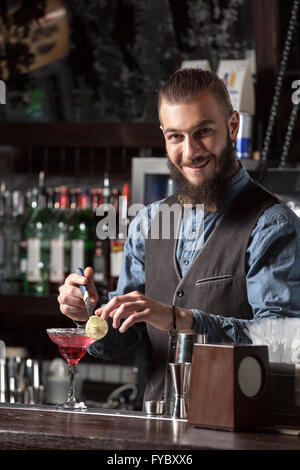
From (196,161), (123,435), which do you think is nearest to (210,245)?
(196,161)

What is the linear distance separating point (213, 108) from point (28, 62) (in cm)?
195

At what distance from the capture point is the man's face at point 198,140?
6.46ft

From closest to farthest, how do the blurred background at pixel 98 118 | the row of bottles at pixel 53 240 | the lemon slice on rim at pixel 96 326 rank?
the lemon slice on rim at pixel 96 326
the blurred background at pixel 98 118
the row of bottles at pixel 53 240

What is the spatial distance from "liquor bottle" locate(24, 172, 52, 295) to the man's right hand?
1572mm

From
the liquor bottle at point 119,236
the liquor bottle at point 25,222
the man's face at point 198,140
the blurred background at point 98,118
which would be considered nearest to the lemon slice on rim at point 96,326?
the man's face at point 198,140

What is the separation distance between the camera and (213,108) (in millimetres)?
1998

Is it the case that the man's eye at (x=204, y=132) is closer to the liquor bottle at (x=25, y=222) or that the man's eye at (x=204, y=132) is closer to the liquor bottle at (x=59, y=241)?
the liquor bottle at (x=59, y=241)

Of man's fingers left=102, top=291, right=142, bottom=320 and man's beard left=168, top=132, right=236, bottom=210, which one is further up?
man's beard left=168, top=132, right=236, bottom=210

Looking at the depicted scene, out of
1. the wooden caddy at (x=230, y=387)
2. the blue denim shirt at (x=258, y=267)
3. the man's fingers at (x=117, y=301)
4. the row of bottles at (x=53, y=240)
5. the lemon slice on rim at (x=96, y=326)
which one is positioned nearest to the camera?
the wooden caddy at (x=230, y=387)

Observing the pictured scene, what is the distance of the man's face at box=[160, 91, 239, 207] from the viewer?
77.5 inches

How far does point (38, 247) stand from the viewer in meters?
3.42

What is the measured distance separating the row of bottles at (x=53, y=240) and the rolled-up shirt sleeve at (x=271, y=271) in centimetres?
139

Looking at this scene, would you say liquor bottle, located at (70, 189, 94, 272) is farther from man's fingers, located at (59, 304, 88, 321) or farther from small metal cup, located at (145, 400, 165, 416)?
small metal cup, located at (145, 400, 165, 416)

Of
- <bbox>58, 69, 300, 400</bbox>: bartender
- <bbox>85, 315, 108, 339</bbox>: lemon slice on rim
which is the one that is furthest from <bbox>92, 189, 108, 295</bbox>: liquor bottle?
<bbox>85, 315, 108, 339</bbox>: lemon slice on rim
